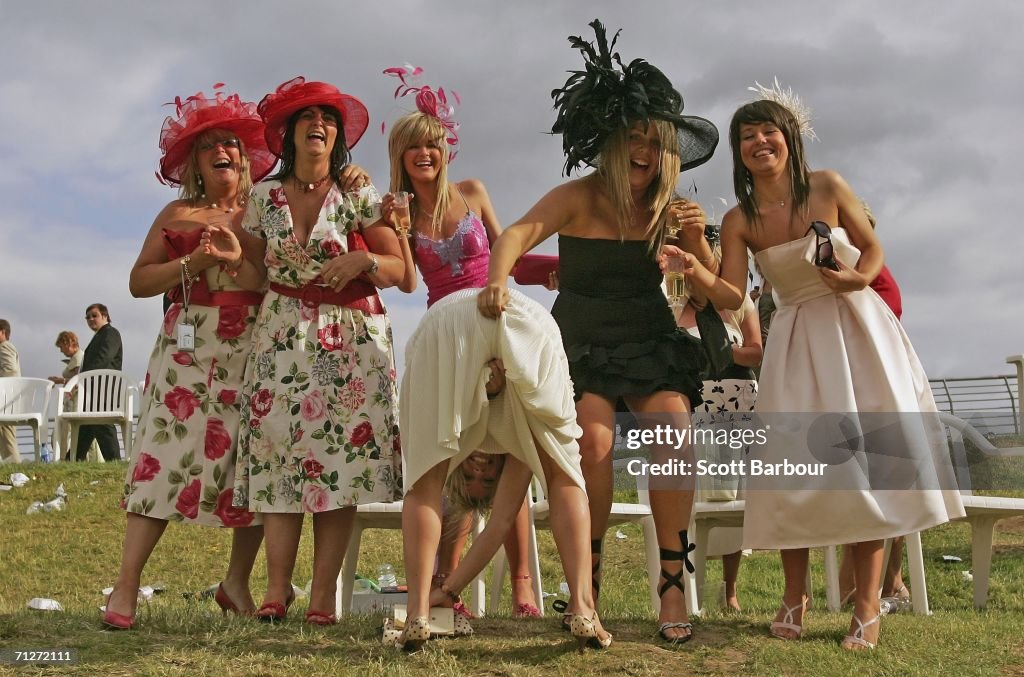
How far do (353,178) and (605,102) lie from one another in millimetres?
1169

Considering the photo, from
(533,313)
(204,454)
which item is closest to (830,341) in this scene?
(533,313)

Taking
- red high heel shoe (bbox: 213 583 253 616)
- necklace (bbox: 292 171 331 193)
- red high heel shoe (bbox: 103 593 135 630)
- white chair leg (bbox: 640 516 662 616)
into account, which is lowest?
red high heel shoe (bbox: 103 593 135 630)

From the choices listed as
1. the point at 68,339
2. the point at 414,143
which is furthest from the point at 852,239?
the point at 68,339

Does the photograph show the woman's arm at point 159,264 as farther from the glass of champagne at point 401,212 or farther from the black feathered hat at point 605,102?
the black feathered hat at point 605,102

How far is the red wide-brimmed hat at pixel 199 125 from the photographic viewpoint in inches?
192

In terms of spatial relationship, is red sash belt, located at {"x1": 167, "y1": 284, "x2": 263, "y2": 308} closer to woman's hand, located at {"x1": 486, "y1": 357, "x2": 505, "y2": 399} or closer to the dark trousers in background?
woman's hand, located at {"x1": 486, "y1": 357, "x2": 505, "y2": 399}

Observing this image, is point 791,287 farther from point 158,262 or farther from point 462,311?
point 158,262

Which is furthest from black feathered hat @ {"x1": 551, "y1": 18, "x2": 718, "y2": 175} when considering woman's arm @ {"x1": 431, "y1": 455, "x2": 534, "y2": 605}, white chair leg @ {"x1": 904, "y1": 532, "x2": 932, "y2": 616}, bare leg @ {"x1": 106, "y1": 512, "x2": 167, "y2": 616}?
white chair leg @ {"x1": 904, "y1": 532, "x2": 932, "y2": 616}

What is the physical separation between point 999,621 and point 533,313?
3242 millimetres

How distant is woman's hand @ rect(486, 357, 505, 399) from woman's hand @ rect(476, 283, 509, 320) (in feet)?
0.51

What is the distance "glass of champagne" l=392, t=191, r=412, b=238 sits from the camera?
15.4 feet

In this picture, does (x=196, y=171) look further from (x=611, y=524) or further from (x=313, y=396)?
(x=611, y=524)

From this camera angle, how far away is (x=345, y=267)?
4512 mm

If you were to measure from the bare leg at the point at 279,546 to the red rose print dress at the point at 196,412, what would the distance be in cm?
20
